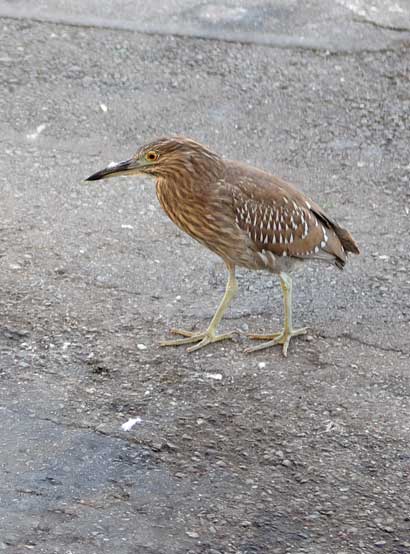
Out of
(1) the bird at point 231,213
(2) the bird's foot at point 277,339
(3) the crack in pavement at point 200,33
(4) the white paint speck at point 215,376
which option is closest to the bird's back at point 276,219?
(1) the bird at point 231,213

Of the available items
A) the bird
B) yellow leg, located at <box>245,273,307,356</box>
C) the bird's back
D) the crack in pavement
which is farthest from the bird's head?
the crack in pavement

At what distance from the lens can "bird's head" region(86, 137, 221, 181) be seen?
227 inches

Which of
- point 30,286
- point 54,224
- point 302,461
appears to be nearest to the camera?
point 302,461

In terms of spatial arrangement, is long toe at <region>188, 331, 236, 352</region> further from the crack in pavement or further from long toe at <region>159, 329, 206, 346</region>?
the crack in pavement

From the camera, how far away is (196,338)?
593 centimetres

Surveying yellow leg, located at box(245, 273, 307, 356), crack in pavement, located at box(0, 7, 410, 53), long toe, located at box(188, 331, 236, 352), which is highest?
crack in pavement, located at box(0, 7, 410, 53)

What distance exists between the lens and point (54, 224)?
→ 688cm

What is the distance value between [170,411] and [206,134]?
3.01m

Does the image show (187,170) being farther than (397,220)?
No

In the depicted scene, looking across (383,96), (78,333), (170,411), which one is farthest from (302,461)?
(383,96)

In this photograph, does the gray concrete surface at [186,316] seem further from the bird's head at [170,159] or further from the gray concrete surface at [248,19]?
the bird's head at [170,159]

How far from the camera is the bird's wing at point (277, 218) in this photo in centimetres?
581

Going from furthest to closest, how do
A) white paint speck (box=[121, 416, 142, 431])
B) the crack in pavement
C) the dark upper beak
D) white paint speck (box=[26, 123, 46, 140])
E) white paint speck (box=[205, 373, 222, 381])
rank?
the crack in pavement → white paint speck (box=[26, 123, 46, 140]) → the dark upper beak → white paint speck (box=[205, 373, 222, 381]) → white paint speck (box=[121, 416, 142, 431])

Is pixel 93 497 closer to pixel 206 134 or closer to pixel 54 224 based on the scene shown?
pixel 54 224
